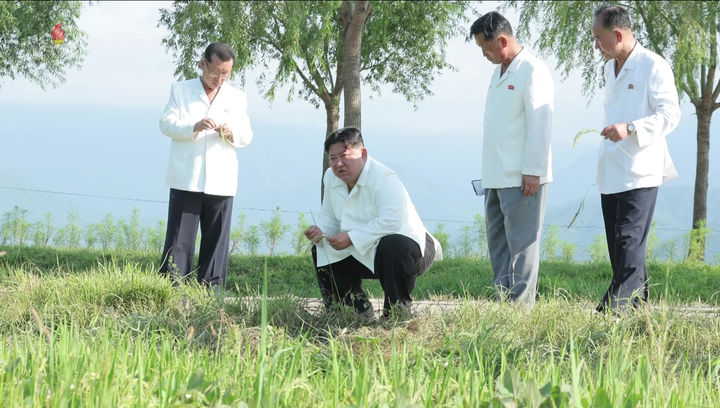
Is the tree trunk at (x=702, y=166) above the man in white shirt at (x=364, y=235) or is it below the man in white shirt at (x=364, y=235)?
above

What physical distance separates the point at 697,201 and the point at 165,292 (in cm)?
1050

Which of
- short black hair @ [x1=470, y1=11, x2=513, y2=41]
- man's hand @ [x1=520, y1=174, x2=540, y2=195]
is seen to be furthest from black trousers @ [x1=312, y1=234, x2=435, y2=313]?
short black hair @ [x1=470, y1=11, x2=513, y2=41]

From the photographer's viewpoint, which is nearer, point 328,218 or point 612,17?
point 612,17

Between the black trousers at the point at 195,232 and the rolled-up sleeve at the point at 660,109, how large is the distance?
2.71 metres

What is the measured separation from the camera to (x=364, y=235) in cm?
418

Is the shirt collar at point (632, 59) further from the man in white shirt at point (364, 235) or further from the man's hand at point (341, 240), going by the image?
the man's hand at point (341, 240)

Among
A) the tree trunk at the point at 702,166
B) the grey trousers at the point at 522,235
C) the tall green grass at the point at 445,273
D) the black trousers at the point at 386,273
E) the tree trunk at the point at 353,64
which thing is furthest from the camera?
the tree trunk at the point at 702,166

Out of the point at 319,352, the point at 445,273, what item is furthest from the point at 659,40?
the point at 319,352

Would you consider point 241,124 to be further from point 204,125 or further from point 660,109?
point 660,109

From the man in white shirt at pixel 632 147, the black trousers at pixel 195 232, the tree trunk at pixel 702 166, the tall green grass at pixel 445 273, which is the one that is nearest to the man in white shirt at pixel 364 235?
the man in white shirt at pixel 632 147

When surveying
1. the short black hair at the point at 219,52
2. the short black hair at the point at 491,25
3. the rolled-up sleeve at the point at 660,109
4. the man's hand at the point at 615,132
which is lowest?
the man's hand at the point at 615,132

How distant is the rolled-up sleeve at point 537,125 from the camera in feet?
14.4

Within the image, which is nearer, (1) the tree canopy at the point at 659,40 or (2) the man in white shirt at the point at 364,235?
(2) the man in white shirt at the point at 364,235

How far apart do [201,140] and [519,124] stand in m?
2.10
